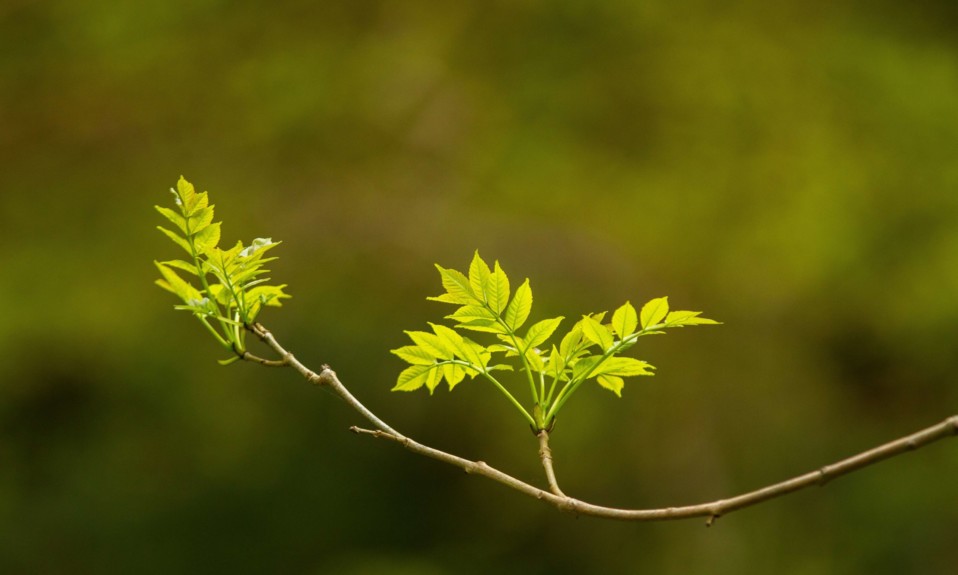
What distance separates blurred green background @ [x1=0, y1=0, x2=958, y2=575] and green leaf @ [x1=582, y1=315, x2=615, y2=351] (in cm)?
359

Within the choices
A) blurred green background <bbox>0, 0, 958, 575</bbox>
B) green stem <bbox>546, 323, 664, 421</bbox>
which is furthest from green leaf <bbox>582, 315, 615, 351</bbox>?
blurred green background <bbox>0, 0, 958, 575</bbox>

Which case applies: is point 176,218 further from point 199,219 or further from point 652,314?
point 652,314

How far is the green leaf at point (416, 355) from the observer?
1179mm

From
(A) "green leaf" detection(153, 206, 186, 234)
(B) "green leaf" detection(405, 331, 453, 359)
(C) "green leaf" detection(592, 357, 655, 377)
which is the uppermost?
(A) "green leaf" detection(153, 206, 186, 234)

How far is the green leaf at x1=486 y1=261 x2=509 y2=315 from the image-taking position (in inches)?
46.6

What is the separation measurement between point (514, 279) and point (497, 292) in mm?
3690

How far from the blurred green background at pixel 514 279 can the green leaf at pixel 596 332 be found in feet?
11.8

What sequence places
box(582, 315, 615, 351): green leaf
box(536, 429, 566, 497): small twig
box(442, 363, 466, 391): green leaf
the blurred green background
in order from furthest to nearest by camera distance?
the blurred green background, box(442, 363, 466, 391): green leaf, box(582, 315, 615, 351): green leaf, box(536, 429, 566, 497): small twig

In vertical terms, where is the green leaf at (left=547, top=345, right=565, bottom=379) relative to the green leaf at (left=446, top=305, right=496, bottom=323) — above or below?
below

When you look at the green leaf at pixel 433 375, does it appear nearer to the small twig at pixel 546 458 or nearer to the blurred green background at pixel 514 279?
the small twig at pixel 546 458

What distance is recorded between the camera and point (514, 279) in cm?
487

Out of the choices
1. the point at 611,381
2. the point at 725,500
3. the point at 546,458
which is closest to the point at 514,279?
the point at 611,381

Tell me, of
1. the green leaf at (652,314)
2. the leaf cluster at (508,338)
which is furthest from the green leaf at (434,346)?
the green leaf at (652,314)

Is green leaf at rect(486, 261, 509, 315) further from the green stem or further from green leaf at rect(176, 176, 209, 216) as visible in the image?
green leaf at rect(176, 176, 209, 216)
